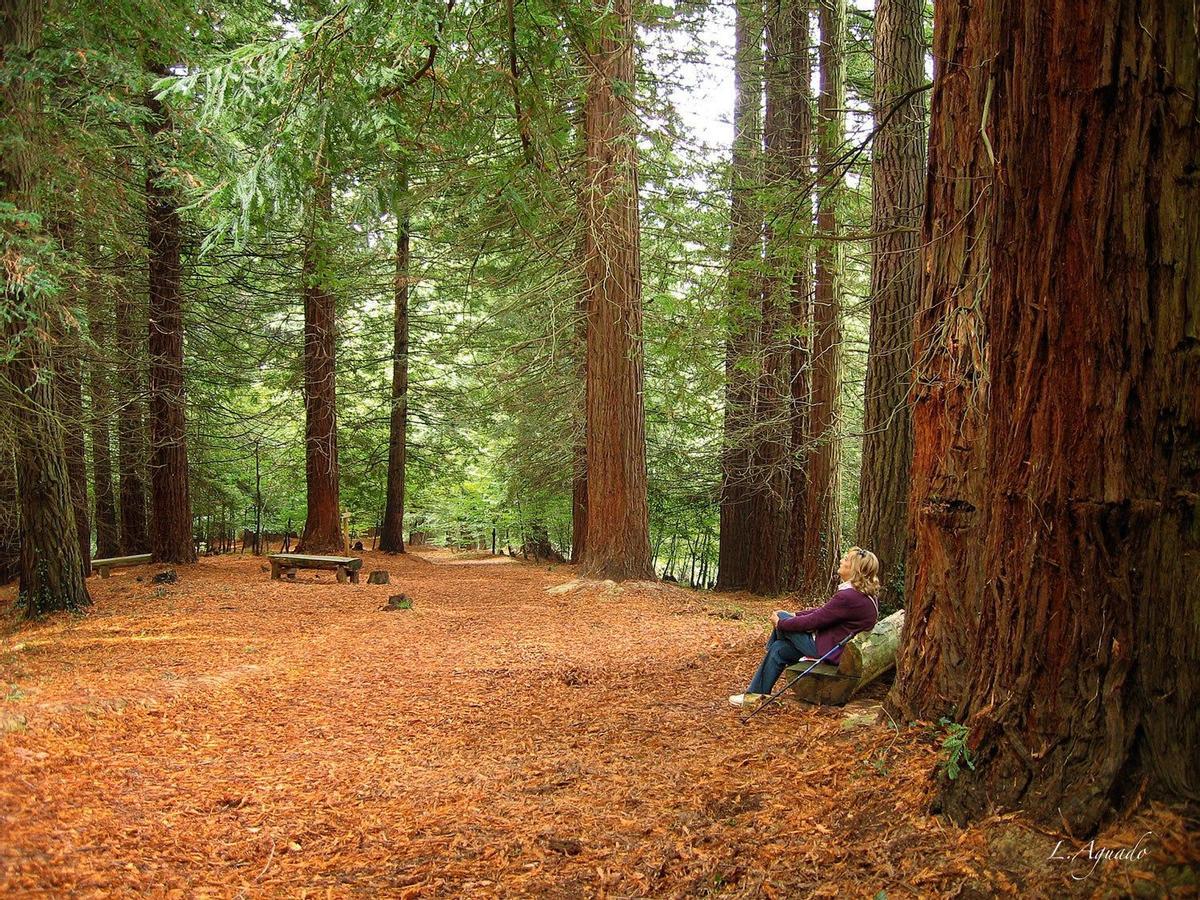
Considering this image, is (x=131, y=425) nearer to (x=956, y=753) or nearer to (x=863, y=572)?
(x=863, y=572)

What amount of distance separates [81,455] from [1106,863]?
1515 centimetres

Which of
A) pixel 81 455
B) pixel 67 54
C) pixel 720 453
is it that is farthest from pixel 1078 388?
pixel 81 455

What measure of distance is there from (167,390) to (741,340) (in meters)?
9.72

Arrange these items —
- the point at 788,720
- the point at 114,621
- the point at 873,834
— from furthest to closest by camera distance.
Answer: the point at 114,621, the point at 788,720, the point at 873,834

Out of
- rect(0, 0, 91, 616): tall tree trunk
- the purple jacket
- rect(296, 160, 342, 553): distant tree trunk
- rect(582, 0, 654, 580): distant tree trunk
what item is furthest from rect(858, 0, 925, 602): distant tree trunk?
rect(296, 160, 342, 553): distant tree trunk

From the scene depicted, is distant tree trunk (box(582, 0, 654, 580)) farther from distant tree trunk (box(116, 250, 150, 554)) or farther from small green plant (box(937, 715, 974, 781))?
small green plant (box(937, 715, 974, 781))

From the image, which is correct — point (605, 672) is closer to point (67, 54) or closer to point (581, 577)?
point (581, 577)

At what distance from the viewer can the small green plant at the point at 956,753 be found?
2996 mm

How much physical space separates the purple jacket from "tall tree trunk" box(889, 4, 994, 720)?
1138 mm

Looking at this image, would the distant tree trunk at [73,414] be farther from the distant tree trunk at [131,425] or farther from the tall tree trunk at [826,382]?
the tall tree trunk at [826,382]

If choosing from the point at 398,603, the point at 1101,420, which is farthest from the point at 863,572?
the point at 398,603

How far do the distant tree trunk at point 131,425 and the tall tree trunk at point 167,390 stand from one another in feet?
1.06

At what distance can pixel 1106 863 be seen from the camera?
2.47 metres

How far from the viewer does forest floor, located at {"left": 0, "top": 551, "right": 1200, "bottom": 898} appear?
292cm
